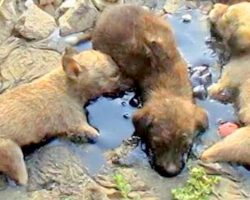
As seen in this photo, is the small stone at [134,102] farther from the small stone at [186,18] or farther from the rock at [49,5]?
the rock at [49,5]

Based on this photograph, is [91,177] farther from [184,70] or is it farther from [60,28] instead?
[60,28]

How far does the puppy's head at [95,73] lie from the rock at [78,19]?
1.39 feet

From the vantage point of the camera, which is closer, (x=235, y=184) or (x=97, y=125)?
(x=235, y=184)

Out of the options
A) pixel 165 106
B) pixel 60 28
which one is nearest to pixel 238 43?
pixel 165 106

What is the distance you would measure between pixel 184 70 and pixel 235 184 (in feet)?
2.58

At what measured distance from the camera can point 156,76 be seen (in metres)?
4.84

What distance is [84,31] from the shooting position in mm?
5352

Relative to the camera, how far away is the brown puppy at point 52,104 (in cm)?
440

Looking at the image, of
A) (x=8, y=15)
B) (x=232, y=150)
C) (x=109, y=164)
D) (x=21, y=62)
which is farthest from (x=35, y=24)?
(x=232, y=150)

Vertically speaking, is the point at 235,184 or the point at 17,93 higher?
the point at 17,93

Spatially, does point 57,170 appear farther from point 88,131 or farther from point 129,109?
point 129,109

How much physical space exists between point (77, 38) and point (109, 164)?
109cm

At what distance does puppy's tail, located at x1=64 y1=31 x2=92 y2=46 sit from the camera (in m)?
5.25

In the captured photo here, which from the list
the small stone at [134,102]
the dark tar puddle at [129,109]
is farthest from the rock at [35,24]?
the small stone at [134,102]
